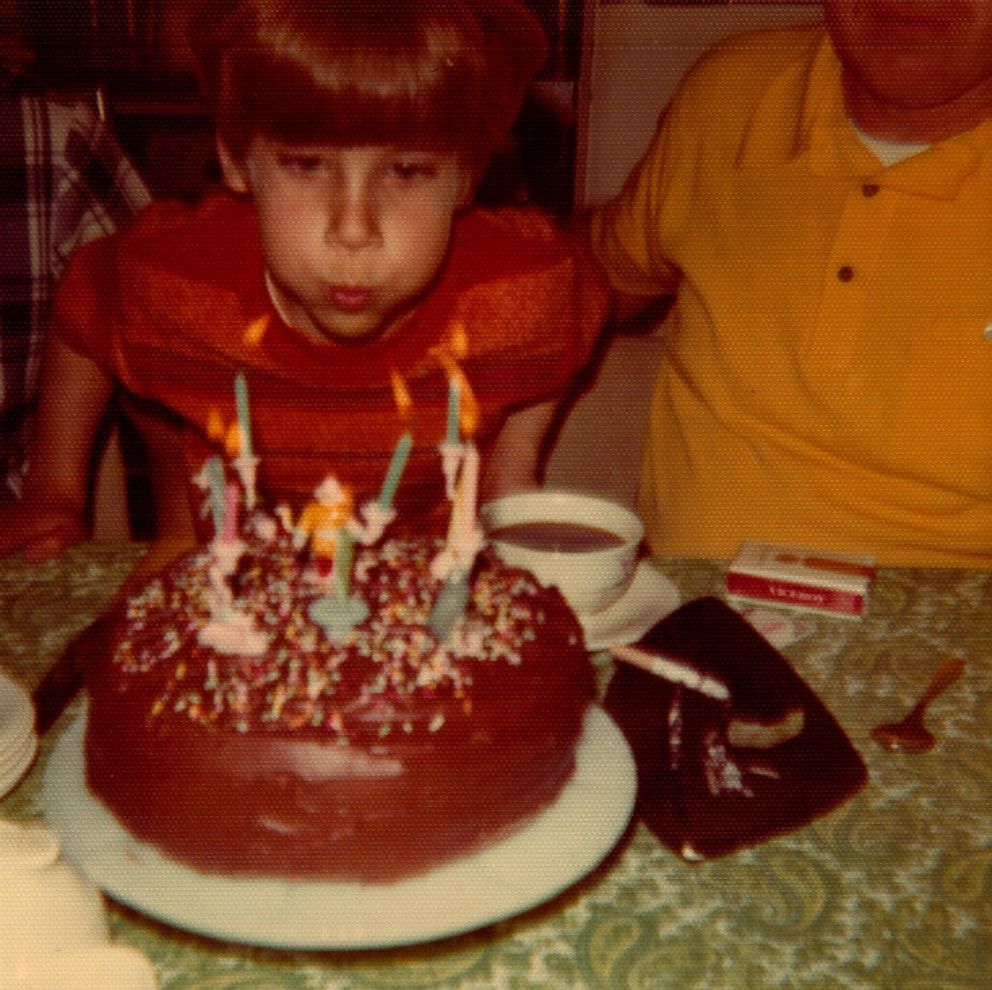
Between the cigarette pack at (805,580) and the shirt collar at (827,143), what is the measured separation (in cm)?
57

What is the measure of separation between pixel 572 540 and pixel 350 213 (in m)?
0.39

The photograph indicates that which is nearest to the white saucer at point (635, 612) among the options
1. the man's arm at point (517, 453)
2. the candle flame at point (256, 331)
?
the man's arm at point (517, 453)

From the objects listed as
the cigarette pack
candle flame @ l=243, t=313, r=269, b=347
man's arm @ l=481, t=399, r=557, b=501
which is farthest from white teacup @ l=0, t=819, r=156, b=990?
man's arm @ l=481, t=399, r=557, b=501

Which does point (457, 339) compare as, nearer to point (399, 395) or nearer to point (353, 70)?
point (399, 395)

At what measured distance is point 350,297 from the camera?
1150 millimetres

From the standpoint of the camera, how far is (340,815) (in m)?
0.55

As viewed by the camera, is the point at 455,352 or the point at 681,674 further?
the point at 455,352

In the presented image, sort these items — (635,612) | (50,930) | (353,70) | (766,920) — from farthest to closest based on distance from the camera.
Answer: (353,70) < (635,612) < (766,920) < (50,930)

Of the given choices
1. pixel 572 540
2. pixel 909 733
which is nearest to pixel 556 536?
pixel 572 540

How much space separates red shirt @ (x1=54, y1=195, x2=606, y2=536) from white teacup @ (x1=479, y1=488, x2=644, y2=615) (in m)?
0.38

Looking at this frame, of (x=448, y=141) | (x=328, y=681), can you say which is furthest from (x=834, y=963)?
(x=448, y=141)

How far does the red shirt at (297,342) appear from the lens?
1.29 meters

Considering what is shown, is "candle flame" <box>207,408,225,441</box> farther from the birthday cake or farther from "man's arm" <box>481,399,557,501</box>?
the birthday cake

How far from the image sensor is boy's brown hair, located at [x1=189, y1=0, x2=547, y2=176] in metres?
0.98
